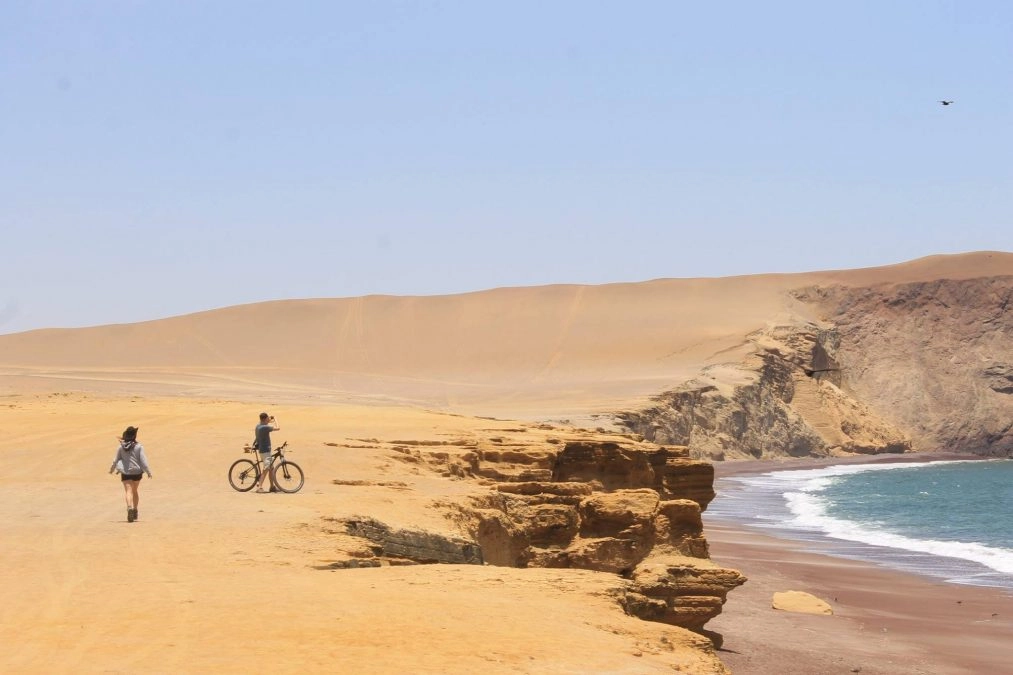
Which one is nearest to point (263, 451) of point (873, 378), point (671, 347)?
point (671, 347)

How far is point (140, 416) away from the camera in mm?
26391

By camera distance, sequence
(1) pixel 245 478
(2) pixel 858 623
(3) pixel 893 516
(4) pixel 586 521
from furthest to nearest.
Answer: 1. (3) pixel 893 516
2. (2) pixel 858 623
3. (1) pixel 245 478
4. (4) pixel 586 521

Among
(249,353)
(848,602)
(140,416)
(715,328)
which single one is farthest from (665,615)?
(249,353)

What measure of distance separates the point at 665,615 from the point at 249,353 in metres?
94.4

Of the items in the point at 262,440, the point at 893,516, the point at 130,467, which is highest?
the point at 262,440

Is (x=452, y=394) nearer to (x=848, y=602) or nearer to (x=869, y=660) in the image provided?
(x=848, y=602)

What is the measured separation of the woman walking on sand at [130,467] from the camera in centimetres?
1241

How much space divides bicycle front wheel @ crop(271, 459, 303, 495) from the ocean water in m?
14.3

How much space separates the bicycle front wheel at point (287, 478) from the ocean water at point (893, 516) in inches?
564

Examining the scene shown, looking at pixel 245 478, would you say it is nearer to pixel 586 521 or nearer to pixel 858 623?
pixel 586 521

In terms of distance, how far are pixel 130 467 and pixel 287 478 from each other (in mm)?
2749

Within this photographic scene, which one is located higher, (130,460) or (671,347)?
(671,347)

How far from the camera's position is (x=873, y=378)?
322ft

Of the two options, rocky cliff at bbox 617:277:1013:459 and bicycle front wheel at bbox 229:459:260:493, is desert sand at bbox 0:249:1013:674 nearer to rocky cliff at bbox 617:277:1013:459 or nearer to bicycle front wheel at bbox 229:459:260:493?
bicycle front wheel at bbox 229:459:260:493
